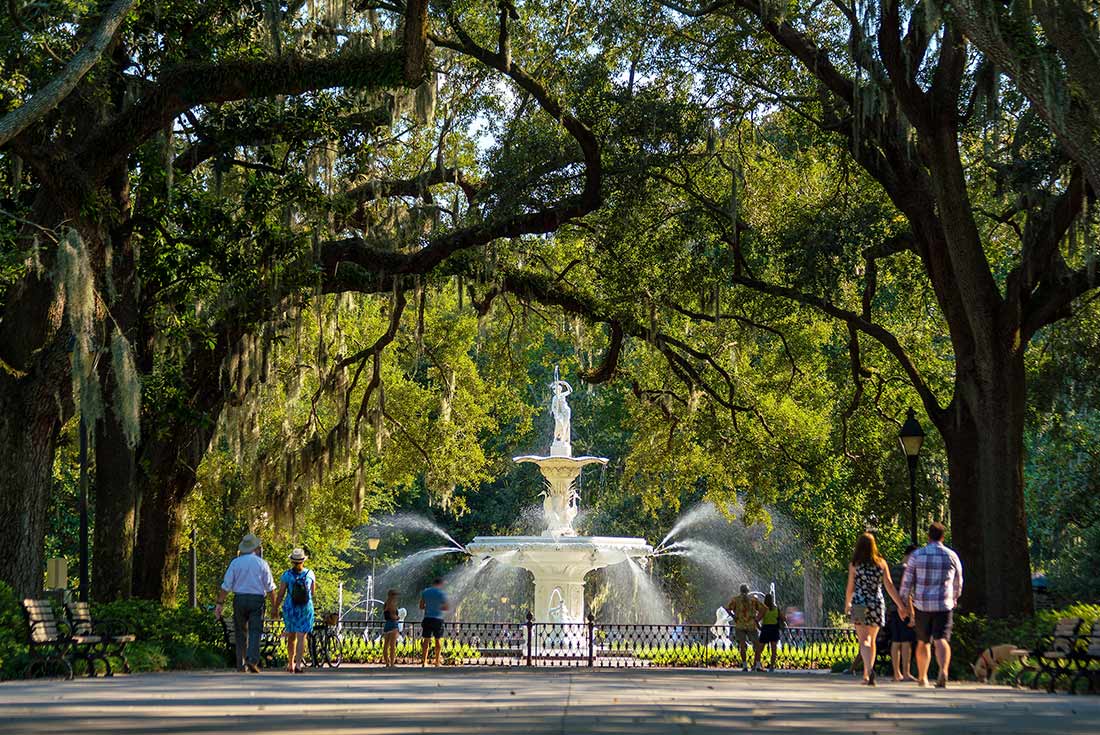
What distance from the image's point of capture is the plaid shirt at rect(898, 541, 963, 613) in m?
14.6

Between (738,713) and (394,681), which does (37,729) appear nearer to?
(738,713)

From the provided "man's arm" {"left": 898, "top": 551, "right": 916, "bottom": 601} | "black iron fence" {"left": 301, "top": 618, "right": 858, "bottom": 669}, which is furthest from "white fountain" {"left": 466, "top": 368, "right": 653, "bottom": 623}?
"man's arm" {"left": 898, "top": 551, "right": 916, "bottom": 601}

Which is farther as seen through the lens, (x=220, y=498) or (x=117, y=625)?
(x=220, y=498)

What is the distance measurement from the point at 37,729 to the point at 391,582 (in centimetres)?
5385

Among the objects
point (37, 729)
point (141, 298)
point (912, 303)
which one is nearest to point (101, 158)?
point (141, 298)

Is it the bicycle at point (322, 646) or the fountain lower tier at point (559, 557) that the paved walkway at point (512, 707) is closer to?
the bicycle at point (322, 646)

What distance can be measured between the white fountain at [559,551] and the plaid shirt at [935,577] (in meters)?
15.3

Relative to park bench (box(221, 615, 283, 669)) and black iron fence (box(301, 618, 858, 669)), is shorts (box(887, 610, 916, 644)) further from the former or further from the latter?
park bench (box(221, 615, 283, 669))

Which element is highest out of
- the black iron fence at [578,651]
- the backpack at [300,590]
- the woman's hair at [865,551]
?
the woman's hair at [865,551]

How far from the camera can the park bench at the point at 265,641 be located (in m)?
21.6

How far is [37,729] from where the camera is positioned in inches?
344

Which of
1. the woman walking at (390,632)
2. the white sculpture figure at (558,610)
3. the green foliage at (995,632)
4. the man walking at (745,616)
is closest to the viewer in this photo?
the green foliage at (995,632)

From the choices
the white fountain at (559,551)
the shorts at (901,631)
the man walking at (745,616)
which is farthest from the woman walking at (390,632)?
the shorts at (901,631)

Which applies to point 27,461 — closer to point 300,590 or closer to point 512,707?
point 300,590
